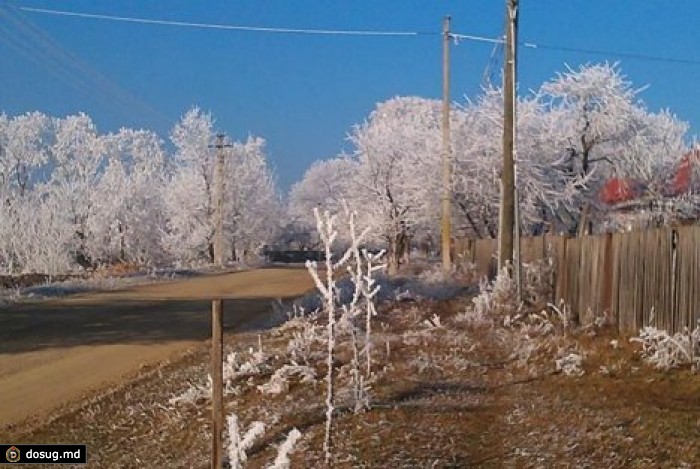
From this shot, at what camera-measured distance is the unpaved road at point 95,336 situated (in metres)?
13.0

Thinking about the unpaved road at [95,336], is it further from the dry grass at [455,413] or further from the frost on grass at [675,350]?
the frost on grass at [675,350]

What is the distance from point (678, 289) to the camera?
1131 centimetres

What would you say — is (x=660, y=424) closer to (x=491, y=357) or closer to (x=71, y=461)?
(x=491, y=357)

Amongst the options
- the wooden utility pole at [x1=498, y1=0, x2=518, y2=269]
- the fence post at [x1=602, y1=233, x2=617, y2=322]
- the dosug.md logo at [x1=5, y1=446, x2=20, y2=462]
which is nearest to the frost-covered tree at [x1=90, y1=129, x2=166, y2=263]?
the wooden utility pole at [x1=498, y1=0, x2=518, y2=269]

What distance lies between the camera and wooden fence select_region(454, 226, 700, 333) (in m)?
11.1

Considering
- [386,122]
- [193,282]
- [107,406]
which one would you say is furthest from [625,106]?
[107,406]

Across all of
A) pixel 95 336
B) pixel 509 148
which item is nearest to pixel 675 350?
pixel 509 148

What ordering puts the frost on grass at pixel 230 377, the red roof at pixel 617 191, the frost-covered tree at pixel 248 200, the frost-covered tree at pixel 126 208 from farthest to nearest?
1. the frost-covered tree at pixel 248 200
2. the frost-covered tree at pixel 126 208
3. the red roof at pixel 617 191
4. the frost on grass at pixel 230 377

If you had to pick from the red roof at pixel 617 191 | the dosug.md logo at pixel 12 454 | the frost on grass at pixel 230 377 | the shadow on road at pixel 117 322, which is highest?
the red roof at pixel 617 191

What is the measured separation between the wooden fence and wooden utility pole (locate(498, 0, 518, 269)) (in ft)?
3.14

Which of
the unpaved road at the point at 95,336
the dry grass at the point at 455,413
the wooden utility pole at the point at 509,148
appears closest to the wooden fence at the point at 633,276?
the dry grass at the point at 455,413

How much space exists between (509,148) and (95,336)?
341 inches

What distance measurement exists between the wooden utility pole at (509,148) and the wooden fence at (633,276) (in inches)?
37.7

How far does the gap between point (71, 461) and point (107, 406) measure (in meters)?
2.45
